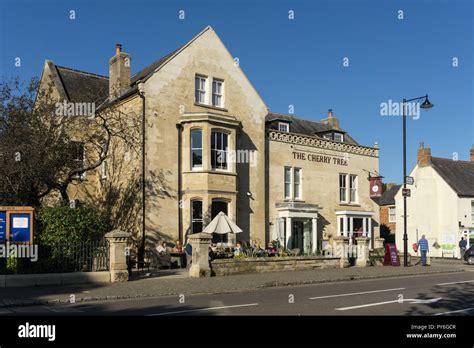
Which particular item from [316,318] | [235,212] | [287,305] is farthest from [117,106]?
[316,318]

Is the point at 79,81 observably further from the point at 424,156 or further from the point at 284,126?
the point at 424,156

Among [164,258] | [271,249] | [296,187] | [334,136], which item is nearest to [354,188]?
[334,136]

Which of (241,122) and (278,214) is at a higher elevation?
(241,122)

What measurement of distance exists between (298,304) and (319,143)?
2031 cm

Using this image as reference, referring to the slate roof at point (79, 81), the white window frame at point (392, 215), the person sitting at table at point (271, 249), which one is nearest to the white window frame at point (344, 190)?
the person sitting at table at point (271, 249)

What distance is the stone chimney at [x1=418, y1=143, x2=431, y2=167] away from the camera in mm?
43062

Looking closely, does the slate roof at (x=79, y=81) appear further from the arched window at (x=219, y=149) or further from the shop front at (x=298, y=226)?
the shop front at (x=298, y=226)

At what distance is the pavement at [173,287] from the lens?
1372cm

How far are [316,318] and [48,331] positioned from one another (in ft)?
15.1

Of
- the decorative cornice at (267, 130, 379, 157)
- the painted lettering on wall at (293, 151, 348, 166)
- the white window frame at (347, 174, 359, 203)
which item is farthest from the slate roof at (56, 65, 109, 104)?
the white window frame at (347, 174, 359, 203)

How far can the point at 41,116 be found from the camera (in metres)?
20.9

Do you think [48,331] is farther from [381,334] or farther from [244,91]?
[244,91]

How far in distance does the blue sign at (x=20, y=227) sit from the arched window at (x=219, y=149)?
10.4 m

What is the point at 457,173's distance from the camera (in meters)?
43.3
